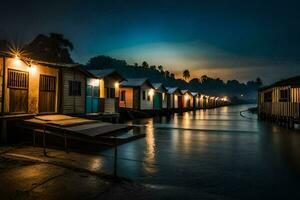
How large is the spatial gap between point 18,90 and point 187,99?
201 feet

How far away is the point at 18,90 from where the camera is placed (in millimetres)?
16344

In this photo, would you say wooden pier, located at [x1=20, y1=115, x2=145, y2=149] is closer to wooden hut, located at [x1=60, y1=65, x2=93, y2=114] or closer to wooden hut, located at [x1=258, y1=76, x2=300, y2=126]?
wooden hut, located at [x1=60, y1=65, x2=93, y2=114]

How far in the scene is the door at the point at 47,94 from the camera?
60.4ft

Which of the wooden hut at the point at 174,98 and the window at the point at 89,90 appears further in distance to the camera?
the wooden hut at the point at 174,98

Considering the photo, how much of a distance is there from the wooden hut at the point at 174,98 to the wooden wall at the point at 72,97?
37.3 m

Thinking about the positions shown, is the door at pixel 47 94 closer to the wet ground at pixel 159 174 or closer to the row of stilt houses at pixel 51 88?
the row of stilt houses at pixel 51 88

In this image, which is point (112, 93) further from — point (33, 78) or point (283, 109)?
point (283, 109)

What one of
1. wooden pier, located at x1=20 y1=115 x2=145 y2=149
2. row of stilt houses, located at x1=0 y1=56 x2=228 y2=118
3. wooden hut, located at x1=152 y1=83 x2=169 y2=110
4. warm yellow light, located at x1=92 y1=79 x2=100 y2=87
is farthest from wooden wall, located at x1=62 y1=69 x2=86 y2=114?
wooden hut, located at x1=152 y1=83 x2=169 y2=110

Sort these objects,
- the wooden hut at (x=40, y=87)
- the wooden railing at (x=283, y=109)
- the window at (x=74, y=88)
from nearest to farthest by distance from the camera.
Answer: the wooden hut at (x=40, y=87)
the window at (x=74, y=88)
the wooden railing at (x=283, y=109)

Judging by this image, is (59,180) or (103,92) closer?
(59,180)

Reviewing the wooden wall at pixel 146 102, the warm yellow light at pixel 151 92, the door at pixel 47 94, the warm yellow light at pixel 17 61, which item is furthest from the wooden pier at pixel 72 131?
the warm yellow light at pixel 151 92

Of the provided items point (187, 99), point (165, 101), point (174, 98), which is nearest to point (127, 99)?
point (165, 101)

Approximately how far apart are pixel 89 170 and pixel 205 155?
5.04m

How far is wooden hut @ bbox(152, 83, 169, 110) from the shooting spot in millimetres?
51513
